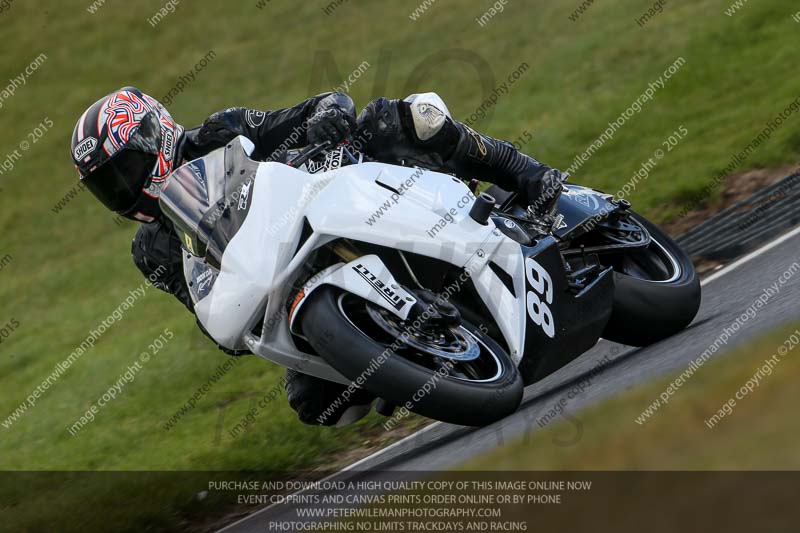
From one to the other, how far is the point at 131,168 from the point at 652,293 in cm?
284

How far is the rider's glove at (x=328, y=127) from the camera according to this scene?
5.11m

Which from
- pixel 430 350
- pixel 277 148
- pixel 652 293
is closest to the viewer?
pixel 430 350

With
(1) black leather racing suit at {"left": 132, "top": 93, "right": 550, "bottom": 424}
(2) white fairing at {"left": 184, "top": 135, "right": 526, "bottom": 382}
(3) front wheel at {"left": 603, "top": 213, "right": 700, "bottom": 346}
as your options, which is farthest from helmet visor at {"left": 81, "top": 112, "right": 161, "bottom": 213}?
(3) front wheel at {"left": 603, "top": 213, "right": 700, "bottom": 346}

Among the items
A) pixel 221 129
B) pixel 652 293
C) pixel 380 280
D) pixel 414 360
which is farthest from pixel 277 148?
pixel 652 293

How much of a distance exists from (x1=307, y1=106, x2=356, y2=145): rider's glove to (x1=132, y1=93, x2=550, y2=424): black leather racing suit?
0.35 ft

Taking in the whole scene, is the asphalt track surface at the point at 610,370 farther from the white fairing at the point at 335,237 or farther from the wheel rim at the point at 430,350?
the white fairing at the point at 335,237

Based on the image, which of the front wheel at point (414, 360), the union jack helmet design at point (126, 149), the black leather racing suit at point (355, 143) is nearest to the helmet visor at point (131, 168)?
the union jack helmet design at point (126, 149)

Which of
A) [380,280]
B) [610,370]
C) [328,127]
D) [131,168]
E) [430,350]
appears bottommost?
[610,370]

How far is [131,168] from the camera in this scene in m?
5.22

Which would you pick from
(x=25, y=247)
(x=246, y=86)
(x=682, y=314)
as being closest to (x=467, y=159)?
(x=682, y=314)

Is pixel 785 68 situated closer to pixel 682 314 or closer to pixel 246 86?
pixel 682 314

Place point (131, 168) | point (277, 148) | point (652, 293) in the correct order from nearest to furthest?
point (131, 168)
point (277, 148)
point (652, 293)

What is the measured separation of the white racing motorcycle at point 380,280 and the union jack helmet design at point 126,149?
277 mm

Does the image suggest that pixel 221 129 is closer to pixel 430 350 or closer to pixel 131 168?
pixel 131 168
